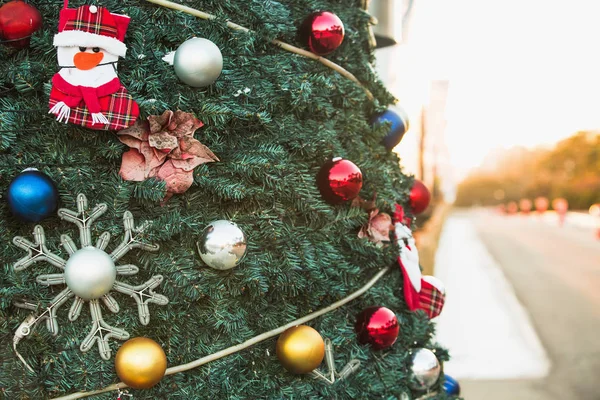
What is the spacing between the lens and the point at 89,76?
115cm

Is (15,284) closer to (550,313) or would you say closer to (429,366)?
(429,366)

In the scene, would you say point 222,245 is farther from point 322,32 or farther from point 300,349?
point 322,32

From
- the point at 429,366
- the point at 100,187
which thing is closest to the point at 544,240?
the point at 429,366

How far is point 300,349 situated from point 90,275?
0.54 metres

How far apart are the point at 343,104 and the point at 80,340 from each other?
0.94 metres

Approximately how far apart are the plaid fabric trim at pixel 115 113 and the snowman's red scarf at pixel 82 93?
1cm

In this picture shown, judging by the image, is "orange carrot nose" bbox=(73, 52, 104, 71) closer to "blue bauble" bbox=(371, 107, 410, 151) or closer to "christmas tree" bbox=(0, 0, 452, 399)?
"christmas tree" bbox=(0, 0, 452, 399)

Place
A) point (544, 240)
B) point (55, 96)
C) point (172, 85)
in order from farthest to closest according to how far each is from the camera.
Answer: point (544, 240)
point (172, 85)
point (55, 96)

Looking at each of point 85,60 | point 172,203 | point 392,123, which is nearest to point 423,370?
point 392,123

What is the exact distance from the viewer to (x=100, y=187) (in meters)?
1.21

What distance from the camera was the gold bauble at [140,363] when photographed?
1153 mm

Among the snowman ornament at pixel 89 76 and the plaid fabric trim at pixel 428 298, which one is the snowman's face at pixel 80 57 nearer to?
the snowman ornament at pixel 89 76

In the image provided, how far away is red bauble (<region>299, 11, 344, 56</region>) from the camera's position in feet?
4.52

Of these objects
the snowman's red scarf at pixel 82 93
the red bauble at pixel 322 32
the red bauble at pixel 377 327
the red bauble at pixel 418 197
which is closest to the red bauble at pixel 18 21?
the snowman's red scarf at pixel 82 93
